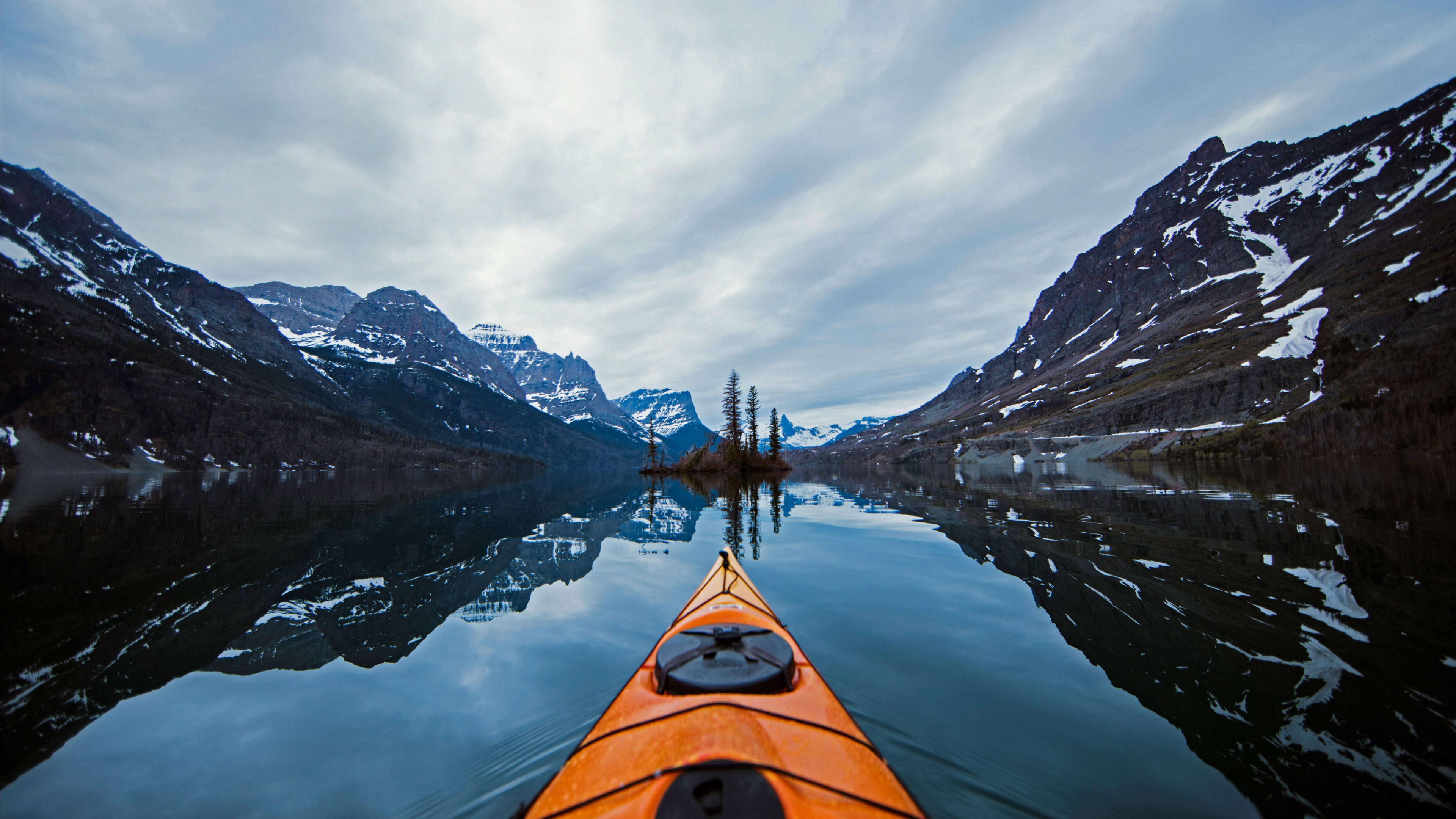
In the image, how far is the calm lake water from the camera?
4.25 meters

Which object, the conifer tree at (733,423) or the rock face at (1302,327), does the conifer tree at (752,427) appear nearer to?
the conifer tree at (733,423)

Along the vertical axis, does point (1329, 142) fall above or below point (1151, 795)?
above

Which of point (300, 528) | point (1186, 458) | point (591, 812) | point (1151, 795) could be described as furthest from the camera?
point (1186, 458)

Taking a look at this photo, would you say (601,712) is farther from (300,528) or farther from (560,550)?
(300,528)

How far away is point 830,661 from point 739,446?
56.8 metres

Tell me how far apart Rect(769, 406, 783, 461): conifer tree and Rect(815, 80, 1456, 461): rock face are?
2390 inches

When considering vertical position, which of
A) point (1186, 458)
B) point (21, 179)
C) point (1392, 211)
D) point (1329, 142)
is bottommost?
point (1186, 458)

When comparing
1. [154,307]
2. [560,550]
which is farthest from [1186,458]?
[154,307]

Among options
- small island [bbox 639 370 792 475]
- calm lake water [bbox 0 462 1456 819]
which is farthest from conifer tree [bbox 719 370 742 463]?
calm lake water [bbox 0 462 1456 819]

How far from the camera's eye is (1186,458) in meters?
74.0

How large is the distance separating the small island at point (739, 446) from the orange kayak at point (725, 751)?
59.1m

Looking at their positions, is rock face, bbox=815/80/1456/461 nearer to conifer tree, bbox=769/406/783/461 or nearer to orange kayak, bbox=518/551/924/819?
conifer tree, bbox=769/406/783/461

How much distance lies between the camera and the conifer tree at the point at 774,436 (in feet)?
221

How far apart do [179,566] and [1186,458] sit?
328ft
